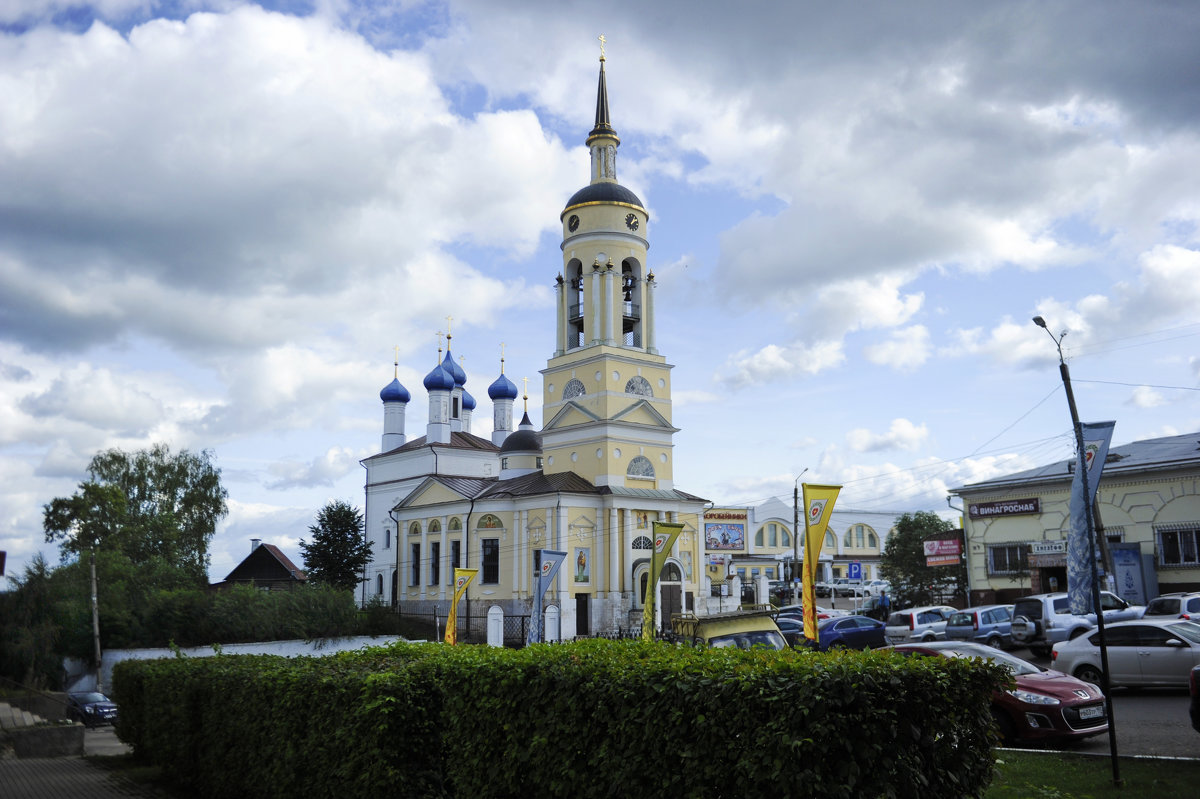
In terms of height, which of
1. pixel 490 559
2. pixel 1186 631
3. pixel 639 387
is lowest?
pixel 1186 631

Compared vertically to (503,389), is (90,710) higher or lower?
lower

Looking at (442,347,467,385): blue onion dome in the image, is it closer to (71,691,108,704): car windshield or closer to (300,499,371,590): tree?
(300,499,371,590): tree

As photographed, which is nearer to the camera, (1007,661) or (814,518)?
(1007,661)

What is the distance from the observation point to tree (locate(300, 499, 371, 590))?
44062 millimetres

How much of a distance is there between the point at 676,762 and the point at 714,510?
68977 mm

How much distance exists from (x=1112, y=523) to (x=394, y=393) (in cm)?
4011

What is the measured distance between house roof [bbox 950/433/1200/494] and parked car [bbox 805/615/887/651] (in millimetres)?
9819

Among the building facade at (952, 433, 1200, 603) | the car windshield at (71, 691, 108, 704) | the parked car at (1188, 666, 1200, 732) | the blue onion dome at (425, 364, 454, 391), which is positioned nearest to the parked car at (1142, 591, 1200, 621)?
the building facade at (952, 433, 1200, 603)

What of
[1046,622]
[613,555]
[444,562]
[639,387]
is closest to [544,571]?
[613,555]

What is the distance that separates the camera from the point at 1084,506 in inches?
586

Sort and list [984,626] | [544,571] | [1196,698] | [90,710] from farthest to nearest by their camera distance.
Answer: [544,571] → [984,626] → [90,710] → [1196,698]

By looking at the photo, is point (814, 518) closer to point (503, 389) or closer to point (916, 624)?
point (916, 624)

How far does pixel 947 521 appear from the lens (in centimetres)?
6531

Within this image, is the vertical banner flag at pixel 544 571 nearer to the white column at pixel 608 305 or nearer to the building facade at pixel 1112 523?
the white column at pixel 608 305
